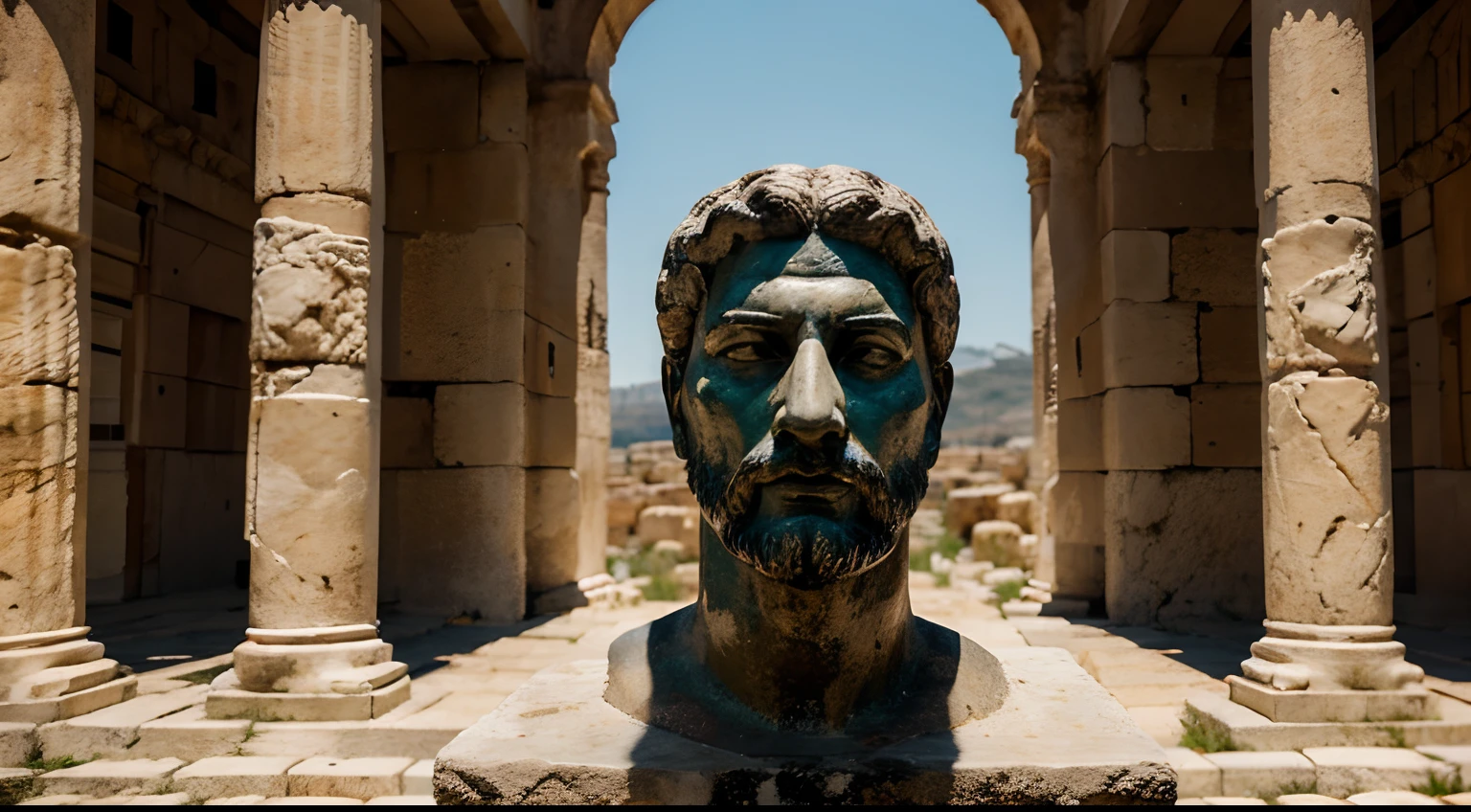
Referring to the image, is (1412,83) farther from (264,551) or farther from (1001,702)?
(264,551)

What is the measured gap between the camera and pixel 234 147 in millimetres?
10484

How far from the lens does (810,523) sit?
6.25ft

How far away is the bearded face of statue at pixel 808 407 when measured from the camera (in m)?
1.91

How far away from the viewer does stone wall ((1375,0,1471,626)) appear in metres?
7.70

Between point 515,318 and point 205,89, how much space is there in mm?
4771

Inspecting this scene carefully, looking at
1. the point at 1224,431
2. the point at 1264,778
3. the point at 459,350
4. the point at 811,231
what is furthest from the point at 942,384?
the point at 1224,431

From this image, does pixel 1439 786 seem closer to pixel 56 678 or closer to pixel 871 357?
pixel 871 357

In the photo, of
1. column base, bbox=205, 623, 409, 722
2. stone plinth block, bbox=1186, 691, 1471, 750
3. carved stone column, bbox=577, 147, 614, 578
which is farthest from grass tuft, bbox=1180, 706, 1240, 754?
carved stone column, bbox=577, 147, 614, 578

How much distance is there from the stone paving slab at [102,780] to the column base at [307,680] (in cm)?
52

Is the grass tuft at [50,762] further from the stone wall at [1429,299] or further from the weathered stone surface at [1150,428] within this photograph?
the stone wall at [1429,299]

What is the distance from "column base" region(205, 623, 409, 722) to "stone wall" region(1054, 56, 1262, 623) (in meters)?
5.47

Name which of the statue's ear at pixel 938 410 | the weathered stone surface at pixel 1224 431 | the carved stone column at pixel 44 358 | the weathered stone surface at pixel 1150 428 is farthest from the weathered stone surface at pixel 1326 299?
the carved stone column at pixel 44 358

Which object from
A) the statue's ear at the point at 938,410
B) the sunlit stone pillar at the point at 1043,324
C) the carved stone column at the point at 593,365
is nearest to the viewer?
the statue's ear at the point at 938,410

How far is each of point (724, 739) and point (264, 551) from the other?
12.6 ft
